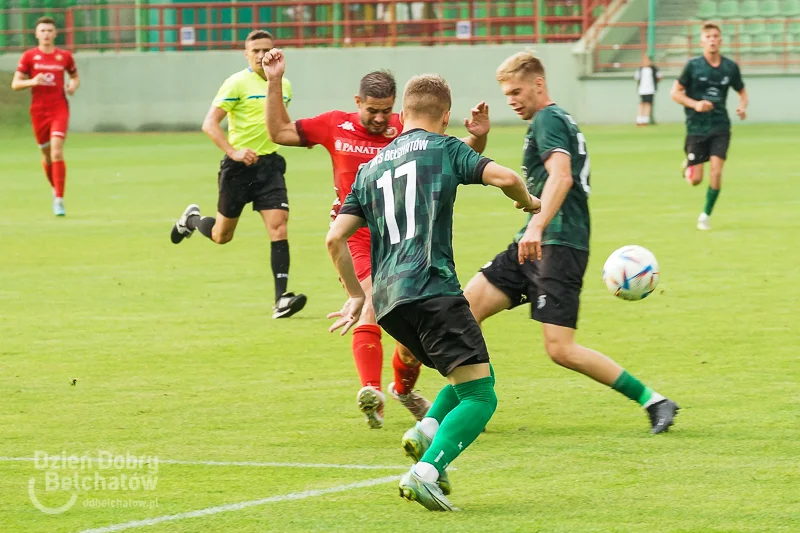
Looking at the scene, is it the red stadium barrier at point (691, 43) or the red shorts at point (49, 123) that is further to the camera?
the red stadium barrier at point (691, 43)

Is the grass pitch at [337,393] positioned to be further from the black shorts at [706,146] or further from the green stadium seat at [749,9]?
the green stadium seat at [749,9]

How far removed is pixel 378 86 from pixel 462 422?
2.21 metres

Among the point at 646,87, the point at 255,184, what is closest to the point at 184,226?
the point at 255,184

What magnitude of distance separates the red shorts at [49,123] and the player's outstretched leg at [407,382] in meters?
12.4

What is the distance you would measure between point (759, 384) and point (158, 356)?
13.0 feet

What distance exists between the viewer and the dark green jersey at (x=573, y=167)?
6609 mm

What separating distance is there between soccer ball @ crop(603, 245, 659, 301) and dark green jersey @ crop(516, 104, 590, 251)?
0.79 meters

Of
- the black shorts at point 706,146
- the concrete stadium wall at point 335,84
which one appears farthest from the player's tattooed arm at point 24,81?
the concrete stadium wall at point 335,84

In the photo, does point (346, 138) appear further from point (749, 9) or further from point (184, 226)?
point (749, 9)

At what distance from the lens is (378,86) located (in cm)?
696

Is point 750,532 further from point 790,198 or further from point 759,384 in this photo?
point 790,198

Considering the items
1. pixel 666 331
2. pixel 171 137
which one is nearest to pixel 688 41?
pixel 171 137

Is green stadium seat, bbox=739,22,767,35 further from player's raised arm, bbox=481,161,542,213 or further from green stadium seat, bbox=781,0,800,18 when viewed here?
player's raised arm, bbox=481,161,542,213

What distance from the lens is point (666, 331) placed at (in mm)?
9758
